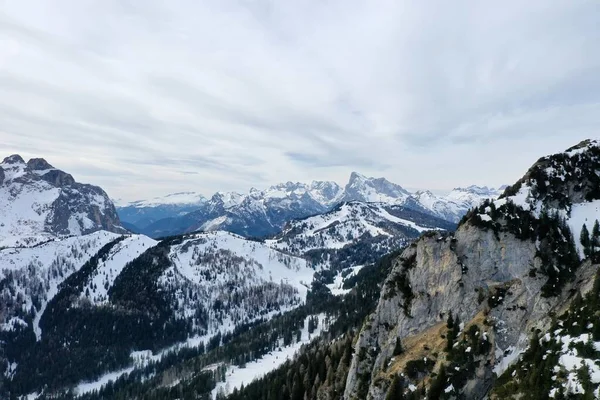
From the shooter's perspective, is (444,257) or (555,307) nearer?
(555,307)

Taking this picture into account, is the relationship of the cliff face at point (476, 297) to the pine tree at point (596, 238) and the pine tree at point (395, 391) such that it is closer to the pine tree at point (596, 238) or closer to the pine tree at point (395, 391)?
the pine tree at point (395, 391)

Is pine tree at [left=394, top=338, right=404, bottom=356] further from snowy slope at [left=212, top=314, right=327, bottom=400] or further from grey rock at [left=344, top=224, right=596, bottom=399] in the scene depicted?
snowy slope at [left=212, top=314, right=327, bottom=400]

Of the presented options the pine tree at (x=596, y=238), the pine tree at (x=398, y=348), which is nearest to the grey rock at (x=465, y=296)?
the pine tree at (x=398, y=348)

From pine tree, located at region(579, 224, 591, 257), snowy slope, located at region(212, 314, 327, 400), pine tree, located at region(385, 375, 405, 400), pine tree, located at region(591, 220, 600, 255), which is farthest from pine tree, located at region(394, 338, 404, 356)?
snowy slope, located at region(212, 314, 327, 400)

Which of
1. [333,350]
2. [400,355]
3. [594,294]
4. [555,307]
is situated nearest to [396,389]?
[400,355]

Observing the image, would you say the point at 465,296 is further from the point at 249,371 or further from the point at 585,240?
the point at 249,371

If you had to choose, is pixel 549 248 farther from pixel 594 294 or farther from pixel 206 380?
pixel 206 380
